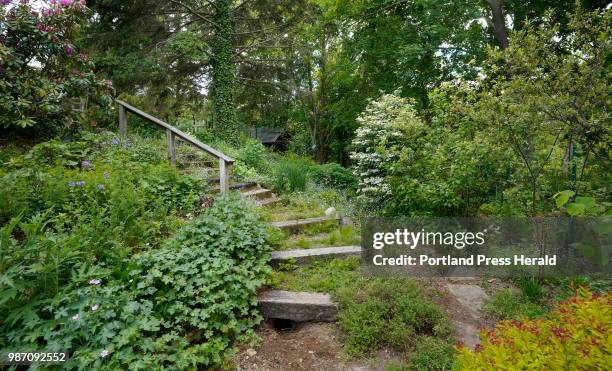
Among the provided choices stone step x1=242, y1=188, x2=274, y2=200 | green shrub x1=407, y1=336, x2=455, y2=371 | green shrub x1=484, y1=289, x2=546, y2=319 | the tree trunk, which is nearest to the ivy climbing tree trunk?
stone step x1=242, y1=188, x2=274, y2=200

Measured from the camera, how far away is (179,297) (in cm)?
280

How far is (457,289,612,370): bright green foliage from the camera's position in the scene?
121 centimetres

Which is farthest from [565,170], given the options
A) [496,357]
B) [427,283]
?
[496,357]

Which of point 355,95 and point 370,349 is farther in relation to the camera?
point 355,95

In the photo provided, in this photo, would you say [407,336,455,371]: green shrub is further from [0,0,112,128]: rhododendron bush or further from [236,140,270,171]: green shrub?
[0,0,112,128]: rhododendron bush

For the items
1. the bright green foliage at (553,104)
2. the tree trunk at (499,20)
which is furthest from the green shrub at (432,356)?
the tree trunk at (499,20)

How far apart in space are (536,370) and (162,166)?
5.09 m

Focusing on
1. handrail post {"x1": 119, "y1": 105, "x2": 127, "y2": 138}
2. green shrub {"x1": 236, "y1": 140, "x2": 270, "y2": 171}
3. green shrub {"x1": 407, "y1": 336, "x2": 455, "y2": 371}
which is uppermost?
handrail post {"x1": 119, "y1": 105, "x2": 127, "y2": 138}

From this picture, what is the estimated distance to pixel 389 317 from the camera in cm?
281

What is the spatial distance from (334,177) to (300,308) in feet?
25.3

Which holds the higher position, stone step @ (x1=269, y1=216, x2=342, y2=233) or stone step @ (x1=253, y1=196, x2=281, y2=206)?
stone step @ (x1=253, y1=196, x2=281, y2=206)

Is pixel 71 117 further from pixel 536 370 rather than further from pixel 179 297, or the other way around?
pixel 536 370

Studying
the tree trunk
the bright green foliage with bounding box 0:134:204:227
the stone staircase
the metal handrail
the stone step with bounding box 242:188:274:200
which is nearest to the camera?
the bright green foliage with bounding box 0:134:204:227

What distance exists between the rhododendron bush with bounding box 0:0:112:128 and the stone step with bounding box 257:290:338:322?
4420 mm
